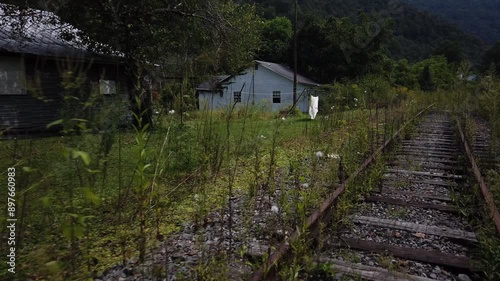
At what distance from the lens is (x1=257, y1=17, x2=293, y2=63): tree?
155 feet

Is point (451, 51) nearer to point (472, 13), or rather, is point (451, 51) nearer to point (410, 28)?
point (410, 28)

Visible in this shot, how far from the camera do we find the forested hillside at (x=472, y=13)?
124m

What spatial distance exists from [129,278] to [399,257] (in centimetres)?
199

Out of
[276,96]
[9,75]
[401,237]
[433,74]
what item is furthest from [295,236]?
[433,74]

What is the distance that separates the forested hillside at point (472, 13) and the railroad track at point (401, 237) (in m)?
135

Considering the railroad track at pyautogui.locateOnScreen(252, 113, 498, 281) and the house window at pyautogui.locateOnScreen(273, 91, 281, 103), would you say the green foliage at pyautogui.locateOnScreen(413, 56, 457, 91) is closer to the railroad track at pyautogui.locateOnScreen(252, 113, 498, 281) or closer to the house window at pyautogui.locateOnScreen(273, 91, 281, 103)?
the house window at pyautogui.locateOnScreen(273, 91, 281, 103)

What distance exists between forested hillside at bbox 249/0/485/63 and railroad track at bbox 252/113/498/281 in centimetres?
7104

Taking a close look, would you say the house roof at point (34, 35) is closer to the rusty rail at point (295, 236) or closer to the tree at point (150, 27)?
the tree at point (150, 27)

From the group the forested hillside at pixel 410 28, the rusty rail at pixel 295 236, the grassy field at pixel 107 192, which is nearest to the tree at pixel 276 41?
the forested hillside at pixel 410 28

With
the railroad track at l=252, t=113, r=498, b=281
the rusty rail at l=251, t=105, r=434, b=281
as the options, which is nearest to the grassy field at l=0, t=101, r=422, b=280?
the rusty rail at l=251, t=105, r=434, b=281

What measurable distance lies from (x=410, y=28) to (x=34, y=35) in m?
99.5

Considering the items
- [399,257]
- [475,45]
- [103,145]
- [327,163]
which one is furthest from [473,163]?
[475,45]

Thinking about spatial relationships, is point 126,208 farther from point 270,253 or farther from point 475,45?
point 475,45

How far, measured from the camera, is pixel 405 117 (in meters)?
11.6
